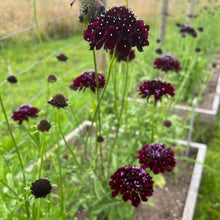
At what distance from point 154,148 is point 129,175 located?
19 cm

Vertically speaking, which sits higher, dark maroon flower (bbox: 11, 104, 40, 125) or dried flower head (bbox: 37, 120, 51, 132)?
dried flower head (bbox: 37, 120, 51, 132)

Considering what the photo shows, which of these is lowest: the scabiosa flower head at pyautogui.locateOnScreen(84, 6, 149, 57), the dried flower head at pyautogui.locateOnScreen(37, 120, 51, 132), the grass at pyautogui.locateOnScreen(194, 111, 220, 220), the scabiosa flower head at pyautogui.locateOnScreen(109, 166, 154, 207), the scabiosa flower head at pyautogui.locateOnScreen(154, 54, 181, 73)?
the grass at pyautogui.locateOnScreen(194, 111, 220, 220)

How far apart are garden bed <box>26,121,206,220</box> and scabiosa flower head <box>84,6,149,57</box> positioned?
82cm

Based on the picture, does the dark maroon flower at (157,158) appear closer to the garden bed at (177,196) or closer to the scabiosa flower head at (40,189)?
the scabiosa flower head at (40,189)

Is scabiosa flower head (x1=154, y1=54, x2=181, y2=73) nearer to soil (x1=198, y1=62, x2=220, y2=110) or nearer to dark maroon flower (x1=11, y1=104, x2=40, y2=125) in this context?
dark maroon flower (x1=11, y1=104, x2=40, y2=125)

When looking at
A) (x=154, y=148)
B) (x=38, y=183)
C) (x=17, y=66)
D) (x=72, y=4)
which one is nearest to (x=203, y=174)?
(x=154, y=148)

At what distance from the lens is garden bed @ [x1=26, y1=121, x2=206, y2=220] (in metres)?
1.50

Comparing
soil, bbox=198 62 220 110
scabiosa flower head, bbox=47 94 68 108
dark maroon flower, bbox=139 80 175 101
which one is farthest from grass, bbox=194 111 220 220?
scabiosa flower head, bbox=47 94 68 108

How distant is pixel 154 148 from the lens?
1012mm

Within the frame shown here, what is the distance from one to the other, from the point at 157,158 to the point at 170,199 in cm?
79

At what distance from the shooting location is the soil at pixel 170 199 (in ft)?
4.95

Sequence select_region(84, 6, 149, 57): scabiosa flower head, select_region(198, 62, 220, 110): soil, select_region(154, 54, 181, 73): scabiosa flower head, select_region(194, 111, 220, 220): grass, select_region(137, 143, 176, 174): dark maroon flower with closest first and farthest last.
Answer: select_region(84, 6, 149, 57): scabiosa flower head < select_region(137, 143, 176, 174): dark maroon flower < select_region(154, 54, 181, 73): scabiosa flower head < select_region(194, 111, 220, 220): grass < select_region(198, 62, 220, 110): soil

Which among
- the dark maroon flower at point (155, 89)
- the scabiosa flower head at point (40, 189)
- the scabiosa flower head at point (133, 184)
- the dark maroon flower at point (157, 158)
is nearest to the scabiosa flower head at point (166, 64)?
the dark maroon flower at point (155, 89)

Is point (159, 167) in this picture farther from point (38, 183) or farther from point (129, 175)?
point (38, 183)
